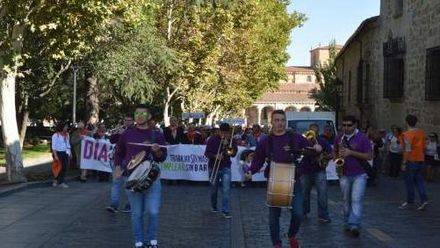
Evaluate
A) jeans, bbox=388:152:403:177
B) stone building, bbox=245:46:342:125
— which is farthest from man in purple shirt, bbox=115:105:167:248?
stone building, bbox=245:46:342:125

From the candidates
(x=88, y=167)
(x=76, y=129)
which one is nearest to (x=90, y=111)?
(x=76, y=129)

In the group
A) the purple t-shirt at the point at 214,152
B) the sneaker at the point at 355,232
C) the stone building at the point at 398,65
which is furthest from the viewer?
the stone building at the point at 398,65

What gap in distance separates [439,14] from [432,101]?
9.36ft

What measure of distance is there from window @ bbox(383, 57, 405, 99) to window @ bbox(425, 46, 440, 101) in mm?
4606

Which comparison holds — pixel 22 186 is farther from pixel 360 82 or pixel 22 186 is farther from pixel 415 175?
pixel 360 82

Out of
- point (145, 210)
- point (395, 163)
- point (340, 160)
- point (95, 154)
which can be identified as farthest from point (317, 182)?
point (395, 163)

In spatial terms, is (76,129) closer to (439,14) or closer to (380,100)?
(439,14)

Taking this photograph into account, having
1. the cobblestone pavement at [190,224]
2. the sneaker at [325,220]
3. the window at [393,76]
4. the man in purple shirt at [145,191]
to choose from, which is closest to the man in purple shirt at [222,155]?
the cobblestone pavement at [190,224]

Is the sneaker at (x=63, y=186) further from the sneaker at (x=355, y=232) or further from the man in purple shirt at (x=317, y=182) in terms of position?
the sneaker at (x=355, y=232)

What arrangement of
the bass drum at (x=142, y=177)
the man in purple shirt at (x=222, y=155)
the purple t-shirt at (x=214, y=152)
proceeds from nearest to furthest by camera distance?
the bass drum at (x=142, y=177)
the man in purple shirt at (x=222, y=155)
the purple t-shirt at (x=214, y=152)

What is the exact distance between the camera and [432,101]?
955 inches

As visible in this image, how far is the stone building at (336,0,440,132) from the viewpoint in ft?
80.2

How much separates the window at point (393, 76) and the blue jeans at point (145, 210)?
72.5ft

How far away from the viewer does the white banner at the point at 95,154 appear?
1997 cm
